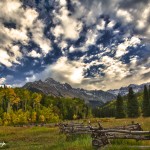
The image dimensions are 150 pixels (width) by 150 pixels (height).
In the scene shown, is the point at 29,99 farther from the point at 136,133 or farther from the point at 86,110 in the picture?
the point at 136,133

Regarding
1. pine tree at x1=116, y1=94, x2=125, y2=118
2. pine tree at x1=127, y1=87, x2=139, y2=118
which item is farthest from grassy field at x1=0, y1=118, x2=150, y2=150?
pine tree at x1=116, y1=94, x2=125, y2=118

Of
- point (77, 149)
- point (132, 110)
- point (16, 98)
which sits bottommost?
point (77, 149)

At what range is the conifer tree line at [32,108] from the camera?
11181 cm

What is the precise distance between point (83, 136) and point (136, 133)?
13.3 metres

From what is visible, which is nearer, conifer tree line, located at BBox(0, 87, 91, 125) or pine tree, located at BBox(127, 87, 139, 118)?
pine tree, located at BBox(127, 87, 139, 118)

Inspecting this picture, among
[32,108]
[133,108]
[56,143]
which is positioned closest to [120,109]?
[133,108]

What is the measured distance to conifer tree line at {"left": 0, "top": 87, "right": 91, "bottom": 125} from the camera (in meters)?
112

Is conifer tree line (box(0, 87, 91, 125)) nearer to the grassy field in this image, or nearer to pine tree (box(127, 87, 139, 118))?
pine tree (box(127, 87, 139, 118))

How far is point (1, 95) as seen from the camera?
122188 millimetres

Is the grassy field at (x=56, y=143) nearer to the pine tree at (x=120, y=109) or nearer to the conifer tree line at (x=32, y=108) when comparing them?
the pine tree at (x=120, y=109)

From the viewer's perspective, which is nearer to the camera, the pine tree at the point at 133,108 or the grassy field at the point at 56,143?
the grassy field at the point at 56,143

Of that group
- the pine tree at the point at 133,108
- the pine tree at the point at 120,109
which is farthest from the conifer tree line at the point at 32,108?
the pine tree at the point at 133,108

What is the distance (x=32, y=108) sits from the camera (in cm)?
13838

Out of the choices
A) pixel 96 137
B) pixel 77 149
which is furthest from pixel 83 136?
pixel 77 149
